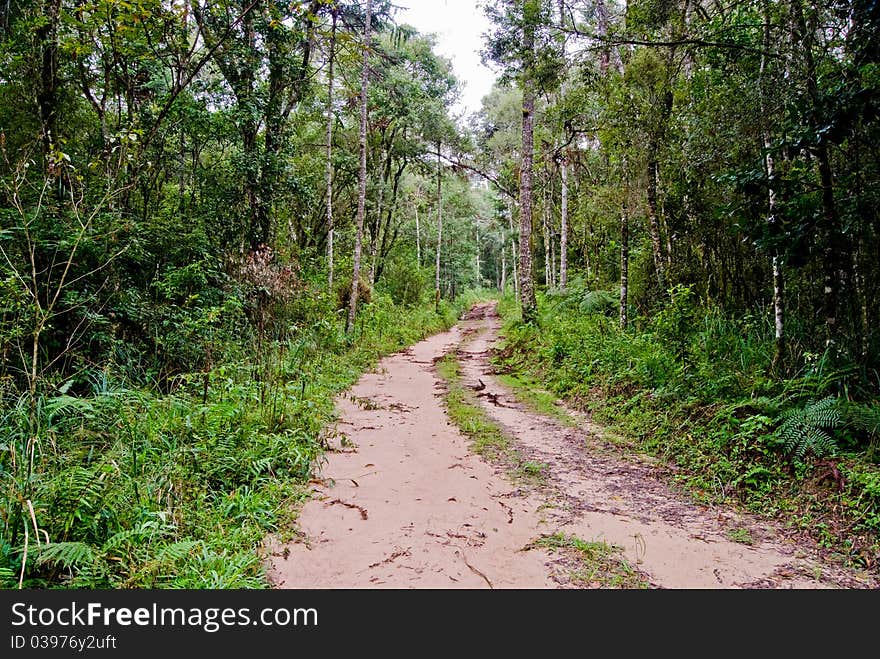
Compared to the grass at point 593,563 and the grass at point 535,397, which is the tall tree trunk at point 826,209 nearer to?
the grass at point 535,397

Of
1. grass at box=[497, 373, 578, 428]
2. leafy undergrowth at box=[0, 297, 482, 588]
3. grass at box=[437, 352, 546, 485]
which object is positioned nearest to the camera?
leafy undergrowth at box=[0, 297, 482, 588]

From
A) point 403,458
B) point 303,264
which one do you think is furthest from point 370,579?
point 303,264

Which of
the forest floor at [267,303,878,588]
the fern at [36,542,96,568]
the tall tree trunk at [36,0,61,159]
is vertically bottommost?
the forest floor at [267,303,878,588]

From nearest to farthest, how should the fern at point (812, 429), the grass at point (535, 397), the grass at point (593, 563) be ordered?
the grass at point (593, 563) < the fern at point (812, 429) < the grass at point (535, 397)

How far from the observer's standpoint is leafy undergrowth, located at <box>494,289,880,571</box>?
3979mm

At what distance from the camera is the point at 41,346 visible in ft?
18.2

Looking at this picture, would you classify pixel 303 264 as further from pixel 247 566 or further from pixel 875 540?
pixel 875 540

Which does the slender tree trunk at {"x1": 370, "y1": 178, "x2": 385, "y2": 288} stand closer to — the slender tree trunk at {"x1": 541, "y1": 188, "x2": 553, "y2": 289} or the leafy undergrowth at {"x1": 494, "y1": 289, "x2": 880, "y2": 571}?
the slender tree trunk at {"x1": 541, "y1": 188, "x2": 553, "y2": 289}

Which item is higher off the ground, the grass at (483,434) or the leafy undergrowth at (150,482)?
the leafy undergrowth at (150,482)

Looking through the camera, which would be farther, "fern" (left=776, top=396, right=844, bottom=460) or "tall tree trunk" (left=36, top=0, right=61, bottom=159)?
"tall tree trunk" (left=36, top=0, right=61, bottom=159)

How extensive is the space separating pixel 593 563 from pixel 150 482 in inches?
129

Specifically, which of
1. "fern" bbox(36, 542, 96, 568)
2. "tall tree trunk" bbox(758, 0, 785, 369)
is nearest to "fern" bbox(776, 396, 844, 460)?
"tall tree trunk" bbox(758, 0, 785, 369)

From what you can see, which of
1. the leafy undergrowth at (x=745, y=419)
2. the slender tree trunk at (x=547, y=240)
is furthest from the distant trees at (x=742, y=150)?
the slender tree trunk at (x=547, y=240)

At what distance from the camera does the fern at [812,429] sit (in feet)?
14.3
